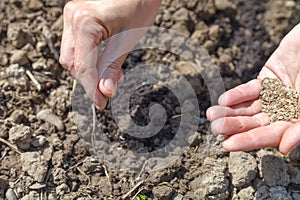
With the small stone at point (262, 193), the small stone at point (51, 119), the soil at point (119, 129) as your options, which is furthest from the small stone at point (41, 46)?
the small stone at point (262, 193)

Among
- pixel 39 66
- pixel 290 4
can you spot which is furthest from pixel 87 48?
pixel 290 4

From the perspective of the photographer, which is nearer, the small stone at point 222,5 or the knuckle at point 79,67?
the knuckle at point 79,67

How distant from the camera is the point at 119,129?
6.80ft

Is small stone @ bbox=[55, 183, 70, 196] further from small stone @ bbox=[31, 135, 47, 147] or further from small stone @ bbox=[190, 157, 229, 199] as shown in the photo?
small stone @ bbox=[190, 157, 229, 199]

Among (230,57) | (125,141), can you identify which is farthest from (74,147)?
(230,57)

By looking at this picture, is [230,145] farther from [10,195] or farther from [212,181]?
[10,195]

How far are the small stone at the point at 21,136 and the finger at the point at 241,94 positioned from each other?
72cm

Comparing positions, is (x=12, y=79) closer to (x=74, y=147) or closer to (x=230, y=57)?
(x=74, y=147)

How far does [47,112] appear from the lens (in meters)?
2.06

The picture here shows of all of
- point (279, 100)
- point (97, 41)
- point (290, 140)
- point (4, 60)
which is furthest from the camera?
point (4, 60)

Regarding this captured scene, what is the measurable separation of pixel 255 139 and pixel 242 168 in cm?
26

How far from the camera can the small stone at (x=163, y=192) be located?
1.87 meters

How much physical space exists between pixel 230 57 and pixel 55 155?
922mm

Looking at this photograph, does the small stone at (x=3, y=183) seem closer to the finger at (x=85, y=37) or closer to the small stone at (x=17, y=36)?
the finger at (x=85, y=37)
